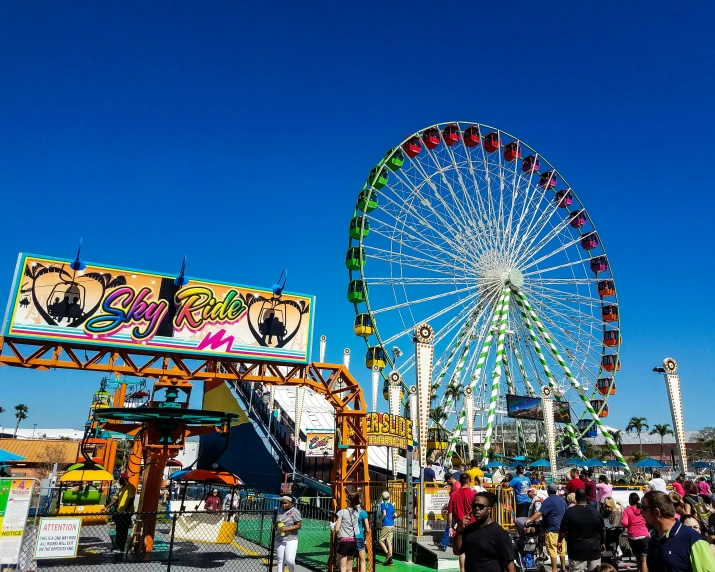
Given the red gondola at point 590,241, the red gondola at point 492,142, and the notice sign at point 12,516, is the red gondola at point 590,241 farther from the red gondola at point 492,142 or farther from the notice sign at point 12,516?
the notice sign at point 12,516

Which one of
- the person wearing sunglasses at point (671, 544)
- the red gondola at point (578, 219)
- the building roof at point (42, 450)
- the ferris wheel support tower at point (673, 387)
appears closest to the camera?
the person wearing sunglasses at point (671, 544)

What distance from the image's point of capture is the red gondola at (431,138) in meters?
28.4

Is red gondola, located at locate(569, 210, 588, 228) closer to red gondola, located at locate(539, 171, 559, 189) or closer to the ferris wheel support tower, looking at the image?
red gondola, located at locate(539, 171, 559, 189)

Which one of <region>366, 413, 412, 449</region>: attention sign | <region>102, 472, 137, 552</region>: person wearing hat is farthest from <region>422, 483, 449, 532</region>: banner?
<region>102, 472, 137, 552</region>: person wearing hat

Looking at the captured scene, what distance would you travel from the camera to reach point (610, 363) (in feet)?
109

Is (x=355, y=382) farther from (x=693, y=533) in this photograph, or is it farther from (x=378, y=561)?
(x=693, y=533)

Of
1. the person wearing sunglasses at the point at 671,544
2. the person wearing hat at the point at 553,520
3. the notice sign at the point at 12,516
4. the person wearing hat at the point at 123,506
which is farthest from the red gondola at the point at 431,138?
the person wearing sunglasses at the point at 671,544

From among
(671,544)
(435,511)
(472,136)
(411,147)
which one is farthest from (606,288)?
(671,544)

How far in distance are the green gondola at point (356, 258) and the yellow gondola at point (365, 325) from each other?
229cm

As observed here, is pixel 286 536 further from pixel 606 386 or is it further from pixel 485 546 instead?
pixel 606 386

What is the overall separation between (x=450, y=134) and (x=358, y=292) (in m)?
9.61

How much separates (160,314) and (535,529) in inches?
Result: 313

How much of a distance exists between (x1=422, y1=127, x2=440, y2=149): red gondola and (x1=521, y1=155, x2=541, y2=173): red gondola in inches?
247

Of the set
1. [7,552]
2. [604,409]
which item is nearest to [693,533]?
[7,552]
